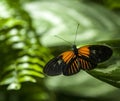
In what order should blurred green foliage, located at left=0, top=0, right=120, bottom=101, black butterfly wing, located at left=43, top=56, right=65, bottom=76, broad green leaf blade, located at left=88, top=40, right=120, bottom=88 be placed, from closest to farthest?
broad green leaf blade, located at left=88, top=40, right=120, bottom=88 → black butterfly wing, located at left=43, top=56, right=65, bottom=76 → blurred green foliage, located at left=0, top=0, right=120, bottom=101

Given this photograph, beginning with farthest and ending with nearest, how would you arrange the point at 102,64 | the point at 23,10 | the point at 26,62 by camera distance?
1. the point at 23,10
2. the point at 26,62
3. the point at 102,64

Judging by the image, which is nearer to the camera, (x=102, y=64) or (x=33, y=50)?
(x=102, y=64)

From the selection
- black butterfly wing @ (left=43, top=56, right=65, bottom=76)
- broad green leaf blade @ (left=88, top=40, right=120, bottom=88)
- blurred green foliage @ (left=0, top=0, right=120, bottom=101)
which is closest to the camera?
broad green leaf blade @ (left=88, top=40, right=120, bottom=88)

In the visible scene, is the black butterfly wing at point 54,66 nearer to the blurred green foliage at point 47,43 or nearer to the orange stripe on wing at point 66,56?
the orange stripe on wing at point 66,56

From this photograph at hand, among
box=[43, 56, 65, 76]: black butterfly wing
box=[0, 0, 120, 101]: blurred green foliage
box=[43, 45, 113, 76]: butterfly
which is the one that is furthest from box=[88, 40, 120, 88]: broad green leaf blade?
box=[0, 0, 120, 101]: blurred green foliage

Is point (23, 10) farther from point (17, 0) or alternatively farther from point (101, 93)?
point (101, 93)

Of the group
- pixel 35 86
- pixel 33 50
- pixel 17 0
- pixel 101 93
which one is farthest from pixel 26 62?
pixel 17 0

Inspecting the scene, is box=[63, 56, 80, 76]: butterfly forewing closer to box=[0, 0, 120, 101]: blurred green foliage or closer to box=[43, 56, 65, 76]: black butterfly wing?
box=[43, 56, 65, 76]: black butterfly wing
